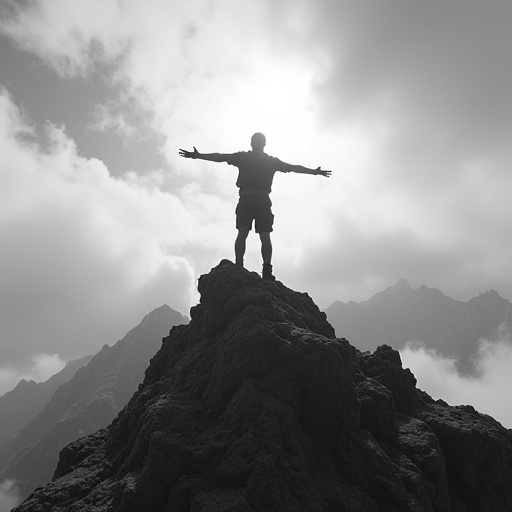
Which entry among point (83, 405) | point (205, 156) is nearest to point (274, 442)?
point (205, 156)

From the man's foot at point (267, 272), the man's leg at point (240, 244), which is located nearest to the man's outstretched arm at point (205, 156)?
the man's leg at point (240, 244)

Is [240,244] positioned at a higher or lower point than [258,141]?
lower

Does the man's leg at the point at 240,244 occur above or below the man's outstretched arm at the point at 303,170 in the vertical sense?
below

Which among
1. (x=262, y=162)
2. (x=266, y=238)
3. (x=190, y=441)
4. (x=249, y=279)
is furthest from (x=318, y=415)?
(x=262, y=162)

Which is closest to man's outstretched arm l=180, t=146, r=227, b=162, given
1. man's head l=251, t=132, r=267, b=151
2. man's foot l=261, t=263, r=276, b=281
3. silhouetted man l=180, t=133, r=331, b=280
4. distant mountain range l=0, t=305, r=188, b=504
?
silhouetted man l=180, t=133, r=331, b=280

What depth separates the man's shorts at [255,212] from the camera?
988 centimetres

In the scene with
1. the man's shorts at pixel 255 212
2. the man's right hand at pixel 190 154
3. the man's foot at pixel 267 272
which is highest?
the man's right hand at pixel 190 154

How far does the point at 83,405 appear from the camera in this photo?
14912 centimetres

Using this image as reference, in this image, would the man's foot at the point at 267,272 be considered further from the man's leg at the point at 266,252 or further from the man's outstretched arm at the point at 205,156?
the man's outstretched arm at the point at 205,156

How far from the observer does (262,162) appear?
10.0m

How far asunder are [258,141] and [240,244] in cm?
316

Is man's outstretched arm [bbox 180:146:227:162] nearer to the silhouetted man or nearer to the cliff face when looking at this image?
the silhouetted man

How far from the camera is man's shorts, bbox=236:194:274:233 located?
9.88 meters

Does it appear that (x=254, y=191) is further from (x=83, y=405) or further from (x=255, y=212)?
(x=83, y=405)
